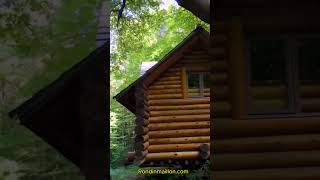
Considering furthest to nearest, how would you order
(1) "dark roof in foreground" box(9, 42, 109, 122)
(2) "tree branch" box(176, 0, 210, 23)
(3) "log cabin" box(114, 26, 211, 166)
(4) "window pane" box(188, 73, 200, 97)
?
(4) "window pane" box(188, 73, 200, 97)
(3) "log cabin" box(114, 26, 211, 166)
(2) "tree branch" box(176, 0, 210, 23)
(1) "dark roof in foreground" box(9, 42, 109, 122)

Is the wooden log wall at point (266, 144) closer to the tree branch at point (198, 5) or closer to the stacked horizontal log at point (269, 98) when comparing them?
the stacked horizontal log at point (269, 98)

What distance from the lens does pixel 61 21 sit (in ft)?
10.6

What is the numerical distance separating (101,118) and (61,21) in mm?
950

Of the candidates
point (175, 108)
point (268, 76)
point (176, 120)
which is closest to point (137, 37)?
point (175, 108)

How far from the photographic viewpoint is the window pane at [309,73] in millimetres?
4008

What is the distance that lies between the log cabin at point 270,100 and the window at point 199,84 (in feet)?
22.7

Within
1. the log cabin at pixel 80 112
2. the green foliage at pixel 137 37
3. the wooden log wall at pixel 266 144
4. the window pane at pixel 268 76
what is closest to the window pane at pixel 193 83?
the green foliage at pixel 137 37

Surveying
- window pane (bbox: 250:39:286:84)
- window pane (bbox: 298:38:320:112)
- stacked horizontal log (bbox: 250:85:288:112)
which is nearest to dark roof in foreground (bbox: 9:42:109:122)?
window pane (bbox: 250:39:286:84)

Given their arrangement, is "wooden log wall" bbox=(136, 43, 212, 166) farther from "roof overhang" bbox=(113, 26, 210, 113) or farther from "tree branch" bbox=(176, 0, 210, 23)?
"tree branch" bbox=(176, 0, 210, 23)

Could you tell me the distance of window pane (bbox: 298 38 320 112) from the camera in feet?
13.1

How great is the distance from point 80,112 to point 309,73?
256cm

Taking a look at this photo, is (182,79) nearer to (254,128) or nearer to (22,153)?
(254,128)

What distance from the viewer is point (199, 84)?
37.0 ft

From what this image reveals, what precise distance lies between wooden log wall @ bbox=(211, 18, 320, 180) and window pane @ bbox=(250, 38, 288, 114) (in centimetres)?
1
